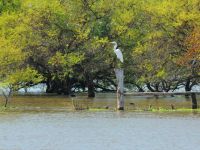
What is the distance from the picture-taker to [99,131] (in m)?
19.5

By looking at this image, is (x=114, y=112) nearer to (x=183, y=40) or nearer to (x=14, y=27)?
(x=183, y=40)

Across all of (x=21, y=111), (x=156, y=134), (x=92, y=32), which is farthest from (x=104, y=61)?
(x=156, y=134)

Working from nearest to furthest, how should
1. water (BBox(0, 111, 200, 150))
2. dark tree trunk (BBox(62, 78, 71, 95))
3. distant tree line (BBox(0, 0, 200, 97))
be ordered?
water (BBox(0, 111, 200, 150)), distant tree line (BBox(0, 0, 200, 97)), dark tree trunk (BBox(62, 78, 71, 95))

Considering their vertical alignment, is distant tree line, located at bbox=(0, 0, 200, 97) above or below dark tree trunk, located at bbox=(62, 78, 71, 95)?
above

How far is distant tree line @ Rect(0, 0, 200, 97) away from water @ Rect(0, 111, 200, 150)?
12187mm

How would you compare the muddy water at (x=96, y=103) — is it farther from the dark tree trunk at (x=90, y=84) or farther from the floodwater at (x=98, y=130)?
the floodwater at (x=98, y=130)

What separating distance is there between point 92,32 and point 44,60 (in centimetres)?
346

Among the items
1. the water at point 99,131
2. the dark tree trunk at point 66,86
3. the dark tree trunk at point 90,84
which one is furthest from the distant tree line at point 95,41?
→ the water at point 99,131

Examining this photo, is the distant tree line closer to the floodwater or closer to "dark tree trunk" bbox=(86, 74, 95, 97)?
"dark tree trunk" bbox=(86, 74, 95, 97)

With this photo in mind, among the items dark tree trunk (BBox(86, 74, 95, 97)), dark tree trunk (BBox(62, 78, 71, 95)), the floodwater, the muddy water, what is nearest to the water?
the floodwater

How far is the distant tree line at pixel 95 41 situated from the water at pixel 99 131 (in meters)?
12.2

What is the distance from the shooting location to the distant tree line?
123 ft

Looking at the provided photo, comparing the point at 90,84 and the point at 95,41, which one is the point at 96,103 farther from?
the point at 90,84

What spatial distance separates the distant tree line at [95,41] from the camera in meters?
37.6
